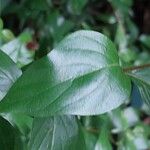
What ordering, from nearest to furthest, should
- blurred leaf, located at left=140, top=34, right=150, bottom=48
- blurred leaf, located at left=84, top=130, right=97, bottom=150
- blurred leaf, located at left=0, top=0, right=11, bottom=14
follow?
1. blurred leaf, located at left=84, top=130, right=97, bottom=150
2. blurred leaf, located at left=0, top=0, right=11, bottom=14
3. blurred leaf, located at left=140, top=34, right=150, bottom=48

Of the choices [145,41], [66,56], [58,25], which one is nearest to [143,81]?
[66,56]

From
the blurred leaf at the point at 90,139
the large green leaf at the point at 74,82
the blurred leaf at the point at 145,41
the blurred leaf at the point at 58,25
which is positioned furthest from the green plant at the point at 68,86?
the blurred leaf at the point at 145,41

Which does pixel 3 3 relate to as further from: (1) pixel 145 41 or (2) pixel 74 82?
(2) pixel 74 82

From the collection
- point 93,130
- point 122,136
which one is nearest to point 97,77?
point 93,130

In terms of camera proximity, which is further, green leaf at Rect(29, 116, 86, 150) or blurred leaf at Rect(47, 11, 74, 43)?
blurred leaf at Rect(47, 11, 74, 43)

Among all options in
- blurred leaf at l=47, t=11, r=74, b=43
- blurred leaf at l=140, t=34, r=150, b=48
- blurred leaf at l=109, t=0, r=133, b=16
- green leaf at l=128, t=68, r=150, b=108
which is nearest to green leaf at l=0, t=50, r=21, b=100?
green leaf at l=128, t=68, r=150, b=108

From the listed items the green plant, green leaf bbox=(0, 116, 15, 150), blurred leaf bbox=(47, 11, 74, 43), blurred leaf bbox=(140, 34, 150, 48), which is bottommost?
blurred leaf bbox=(140, 34, 150, 48)

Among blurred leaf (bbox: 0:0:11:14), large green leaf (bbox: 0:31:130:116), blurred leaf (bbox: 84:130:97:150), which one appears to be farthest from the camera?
blurred leaf (bbox: 0:0:11:14)

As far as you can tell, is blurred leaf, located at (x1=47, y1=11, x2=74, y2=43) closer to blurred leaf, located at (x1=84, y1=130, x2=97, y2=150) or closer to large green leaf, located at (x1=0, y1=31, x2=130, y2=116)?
blurred leaf, located at (x1=84, y1=130, x2=97, y2=150)
